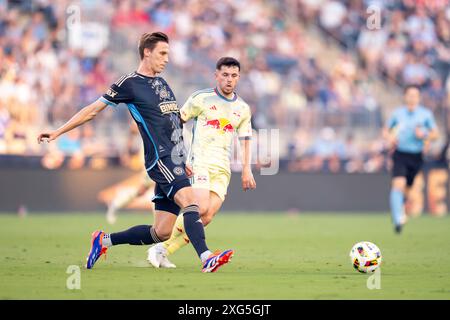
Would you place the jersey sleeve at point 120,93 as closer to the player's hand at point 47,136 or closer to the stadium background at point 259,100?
the player's hand at point 47,136

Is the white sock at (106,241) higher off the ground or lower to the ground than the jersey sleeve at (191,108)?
lower

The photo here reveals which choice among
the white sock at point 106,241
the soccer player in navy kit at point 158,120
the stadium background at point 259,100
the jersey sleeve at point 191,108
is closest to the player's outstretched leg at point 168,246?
the white sock at point 106,241

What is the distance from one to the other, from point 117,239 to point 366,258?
2.58 meters

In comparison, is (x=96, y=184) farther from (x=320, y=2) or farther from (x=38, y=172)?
(x=320, y=2)

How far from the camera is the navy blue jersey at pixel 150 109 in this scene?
32.1 feet

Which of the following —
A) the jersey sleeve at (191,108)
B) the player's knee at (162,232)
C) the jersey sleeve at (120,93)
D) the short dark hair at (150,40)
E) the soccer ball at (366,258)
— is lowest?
the soccer ball at (366,258)

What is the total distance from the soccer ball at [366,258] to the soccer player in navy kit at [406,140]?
7.13 meters

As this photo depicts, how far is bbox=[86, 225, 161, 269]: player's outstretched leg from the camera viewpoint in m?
10.1

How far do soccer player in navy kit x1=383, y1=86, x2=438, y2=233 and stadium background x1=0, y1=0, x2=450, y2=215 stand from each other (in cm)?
557

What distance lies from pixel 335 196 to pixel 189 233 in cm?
1430

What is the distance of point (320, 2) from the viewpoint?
2827 centimetres

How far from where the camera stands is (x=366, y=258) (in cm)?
989

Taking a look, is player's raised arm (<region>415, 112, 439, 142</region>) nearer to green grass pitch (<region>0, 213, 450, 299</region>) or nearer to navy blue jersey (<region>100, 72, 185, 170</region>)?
green grass pitch (<region>0, 213, 450, 299</region>)

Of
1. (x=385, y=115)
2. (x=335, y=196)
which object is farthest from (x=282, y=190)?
(x=385, y=115)
